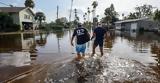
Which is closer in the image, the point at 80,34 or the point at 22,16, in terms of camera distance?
the point at 80,34

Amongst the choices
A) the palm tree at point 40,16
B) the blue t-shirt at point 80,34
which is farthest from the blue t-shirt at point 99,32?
the palm tree at point 40,16

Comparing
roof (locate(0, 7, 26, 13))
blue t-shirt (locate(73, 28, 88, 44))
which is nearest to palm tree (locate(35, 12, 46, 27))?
roof (locate(0, 7, 26, 13))

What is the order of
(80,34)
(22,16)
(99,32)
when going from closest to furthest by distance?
(80,34)
(99,32)
(22,16)

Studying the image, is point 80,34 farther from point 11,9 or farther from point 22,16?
point 11,9

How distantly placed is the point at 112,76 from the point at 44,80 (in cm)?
226

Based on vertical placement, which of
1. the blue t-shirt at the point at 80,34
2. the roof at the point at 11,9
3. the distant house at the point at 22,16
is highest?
the roof at the point at 11,9

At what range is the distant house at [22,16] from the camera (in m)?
61.7

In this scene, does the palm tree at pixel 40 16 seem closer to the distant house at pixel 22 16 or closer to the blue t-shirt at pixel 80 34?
the distant house at pixel 22 16

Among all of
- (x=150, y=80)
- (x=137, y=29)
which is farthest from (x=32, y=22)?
(x=150, y=80)

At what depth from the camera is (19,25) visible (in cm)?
5816

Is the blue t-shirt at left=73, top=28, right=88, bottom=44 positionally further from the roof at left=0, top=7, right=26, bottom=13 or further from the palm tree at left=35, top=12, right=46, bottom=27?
the palm tree at left=35, top=12, right=46, bottom=27

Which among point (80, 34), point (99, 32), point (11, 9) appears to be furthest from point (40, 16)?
point (80, 34)

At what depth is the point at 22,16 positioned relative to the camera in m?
64.1

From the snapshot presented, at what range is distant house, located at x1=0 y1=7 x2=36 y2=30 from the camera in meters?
61.7
